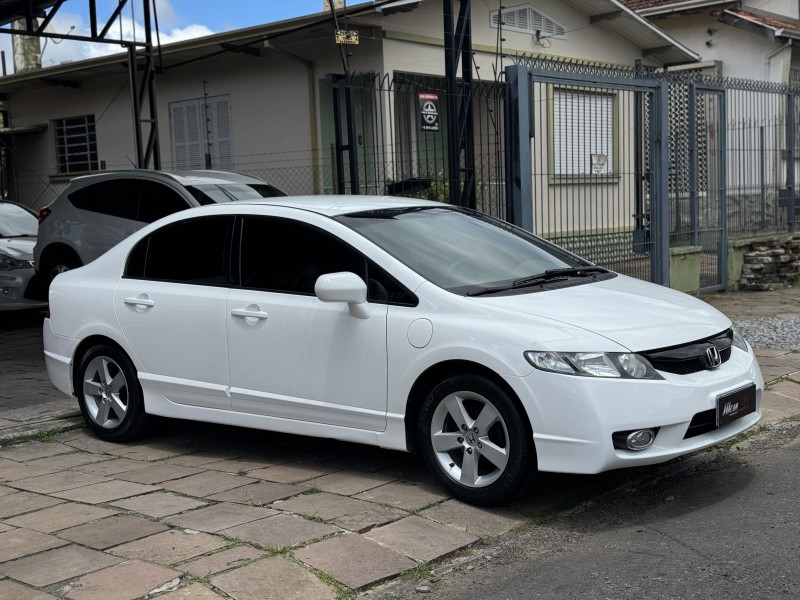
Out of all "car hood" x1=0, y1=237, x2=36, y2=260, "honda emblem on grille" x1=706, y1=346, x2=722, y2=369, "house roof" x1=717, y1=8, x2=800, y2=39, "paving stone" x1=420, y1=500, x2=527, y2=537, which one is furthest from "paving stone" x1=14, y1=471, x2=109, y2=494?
"house roof" x1=717, y1=8, x2=800, y2=39

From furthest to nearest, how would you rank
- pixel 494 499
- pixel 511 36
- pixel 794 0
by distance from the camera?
pixel 794 0
pixel 511 36
pixel 494 499

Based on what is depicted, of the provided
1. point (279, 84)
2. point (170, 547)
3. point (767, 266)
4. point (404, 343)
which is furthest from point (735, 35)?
point (170, 547)

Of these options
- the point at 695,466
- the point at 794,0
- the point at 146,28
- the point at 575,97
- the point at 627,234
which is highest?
the point at 794,0

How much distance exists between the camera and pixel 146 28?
1348cm

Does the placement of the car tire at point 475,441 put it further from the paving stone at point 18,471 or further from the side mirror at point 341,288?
the paving stone at point 18,471

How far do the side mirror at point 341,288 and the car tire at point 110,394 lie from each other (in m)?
1.83

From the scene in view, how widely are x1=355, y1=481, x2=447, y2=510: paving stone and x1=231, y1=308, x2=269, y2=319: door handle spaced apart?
46.6 inches

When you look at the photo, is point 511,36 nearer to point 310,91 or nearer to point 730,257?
point 310,91

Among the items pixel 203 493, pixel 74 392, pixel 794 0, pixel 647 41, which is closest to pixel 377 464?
pixel 203 493

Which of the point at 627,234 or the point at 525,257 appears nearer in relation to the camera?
the point at 525,257

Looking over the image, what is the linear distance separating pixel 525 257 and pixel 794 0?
2068 centimetres

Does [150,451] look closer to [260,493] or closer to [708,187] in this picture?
[260,493]

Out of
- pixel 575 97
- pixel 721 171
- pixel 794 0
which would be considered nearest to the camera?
pixel 575 97

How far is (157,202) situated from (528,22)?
9.09 metres
